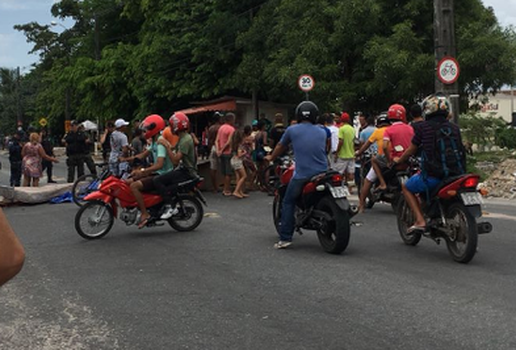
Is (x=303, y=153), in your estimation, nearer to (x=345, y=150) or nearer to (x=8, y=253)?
(x=345, y=150)

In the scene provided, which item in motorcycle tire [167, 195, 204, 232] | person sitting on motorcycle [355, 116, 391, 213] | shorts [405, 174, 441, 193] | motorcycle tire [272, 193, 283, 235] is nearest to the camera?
shorts [405, 174, 441, 193]

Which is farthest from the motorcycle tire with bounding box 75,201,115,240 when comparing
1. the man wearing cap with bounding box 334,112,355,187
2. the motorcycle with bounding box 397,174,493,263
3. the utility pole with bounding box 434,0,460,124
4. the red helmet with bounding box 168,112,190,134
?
the utility pole with bounding box 434,0,460,124

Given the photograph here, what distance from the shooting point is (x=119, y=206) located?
31.4 ft

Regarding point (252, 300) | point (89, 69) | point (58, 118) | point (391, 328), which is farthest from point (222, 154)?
point (58, 118)

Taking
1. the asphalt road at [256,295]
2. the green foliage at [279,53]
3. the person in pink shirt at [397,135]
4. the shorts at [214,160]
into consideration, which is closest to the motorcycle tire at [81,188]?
the shorts at [214,160]

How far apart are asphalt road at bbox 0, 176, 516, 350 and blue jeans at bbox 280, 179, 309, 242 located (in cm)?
25

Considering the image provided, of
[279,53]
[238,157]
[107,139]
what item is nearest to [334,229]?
[238,157]

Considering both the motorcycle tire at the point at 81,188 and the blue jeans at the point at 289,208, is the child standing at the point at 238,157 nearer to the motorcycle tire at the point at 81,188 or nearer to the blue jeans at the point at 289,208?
the motorcycle tire at the point at 81,188

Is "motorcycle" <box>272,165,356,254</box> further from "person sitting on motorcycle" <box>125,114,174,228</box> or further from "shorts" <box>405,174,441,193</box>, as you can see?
"person sitting on motorcycle" <box>125,114,174,228</box>

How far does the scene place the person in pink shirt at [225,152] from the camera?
1465cm

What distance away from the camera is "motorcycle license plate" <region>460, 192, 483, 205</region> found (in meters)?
6.57

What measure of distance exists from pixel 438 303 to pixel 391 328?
0.83m

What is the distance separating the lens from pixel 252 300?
18.4ft

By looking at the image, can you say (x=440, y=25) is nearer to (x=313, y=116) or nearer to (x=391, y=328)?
(x=313, y=116)
